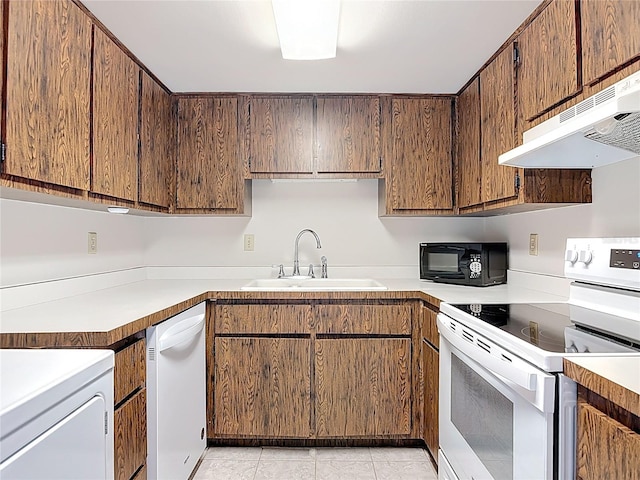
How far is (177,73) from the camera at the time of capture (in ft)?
7.46

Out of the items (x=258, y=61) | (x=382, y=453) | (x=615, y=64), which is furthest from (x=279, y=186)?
(x=615, y=64)

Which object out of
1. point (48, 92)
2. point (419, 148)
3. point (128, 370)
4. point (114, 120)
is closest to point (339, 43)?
point (419, 148)

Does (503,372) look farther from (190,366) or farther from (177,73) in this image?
(177,73)

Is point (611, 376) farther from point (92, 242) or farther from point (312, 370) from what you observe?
point (92, 242)

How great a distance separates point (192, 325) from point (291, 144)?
1228 millimetres

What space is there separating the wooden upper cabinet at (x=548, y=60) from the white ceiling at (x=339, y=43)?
9cm

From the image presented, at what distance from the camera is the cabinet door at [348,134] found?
260 centimetres

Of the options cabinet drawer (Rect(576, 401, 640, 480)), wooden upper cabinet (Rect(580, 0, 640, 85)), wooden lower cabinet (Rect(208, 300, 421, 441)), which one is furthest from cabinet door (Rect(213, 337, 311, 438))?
wooden upper cabinet (Rect(580, 0, 640, 85))

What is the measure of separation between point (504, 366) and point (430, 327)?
95 cm

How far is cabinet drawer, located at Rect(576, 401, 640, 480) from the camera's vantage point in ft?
2.56

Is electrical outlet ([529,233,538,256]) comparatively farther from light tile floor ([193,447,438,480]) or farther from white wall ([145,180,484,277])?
light tile floor ([193,447,438,480])

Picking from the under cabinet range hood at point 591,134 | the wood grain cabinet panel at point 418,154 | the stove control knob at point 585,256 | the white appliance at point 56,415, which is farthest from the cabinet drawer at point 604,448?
the wood grain cabinet panel at point 418,154

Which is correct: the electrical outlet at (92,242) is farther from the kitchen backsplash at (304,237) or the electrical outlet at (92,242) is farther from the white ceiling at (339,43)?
the white ceiling at (339,43)

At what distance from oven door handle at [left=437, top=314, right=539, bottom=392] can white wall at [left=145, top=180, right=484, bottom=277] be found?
139 centimetres
